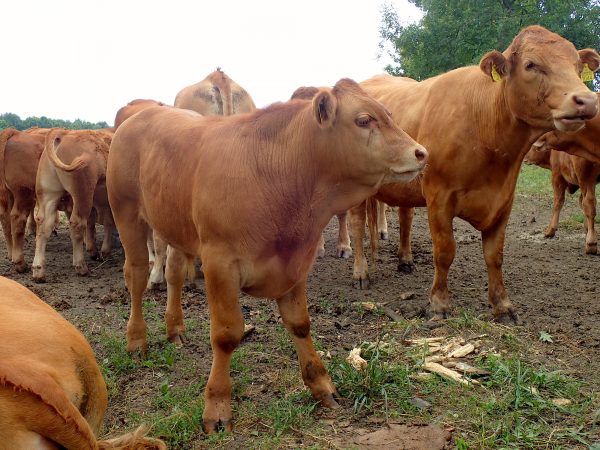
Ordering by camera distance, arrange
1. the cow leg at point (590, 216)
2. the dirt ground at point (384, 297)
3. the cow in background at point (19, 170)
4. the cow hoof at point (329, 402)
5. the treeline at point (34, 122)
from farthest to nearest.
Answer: the treeline at point (34, 122) → the cow in background at point (19, 170) → the cow leg at point (590, 216) → the dirt ground at point (384, 297) → the cow hoof at point (329, 402)

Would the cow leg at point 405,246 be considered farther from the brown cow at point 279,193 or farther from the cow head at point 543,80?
the brown cow at point 279,193

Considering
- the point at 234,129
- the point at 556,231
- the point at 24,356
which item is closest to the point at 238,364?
the point at 234,129

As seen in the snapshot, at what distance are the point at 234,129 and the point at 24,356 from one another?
2386 mm

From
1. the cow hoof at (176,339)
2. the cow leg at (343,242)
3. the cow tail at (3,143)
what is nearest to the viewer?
the cow hoof at (176,339)

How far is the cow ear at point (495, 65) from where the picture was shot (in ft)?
18.0

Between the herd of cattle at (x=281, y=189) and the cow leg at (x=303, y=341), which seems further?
the cow leg at (x=303, y=341)

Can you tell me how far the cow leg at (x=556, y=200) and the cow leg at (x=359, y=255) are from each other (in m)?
4.03

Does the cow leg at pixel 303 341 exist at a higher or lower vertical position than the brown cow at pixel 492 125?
lower

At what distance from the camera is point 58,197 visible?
30.9 feet

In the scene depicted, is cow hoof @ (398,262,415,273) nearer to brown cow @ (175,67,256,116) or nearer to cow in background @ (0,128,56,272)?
brown cow @ (175,67,256,116)

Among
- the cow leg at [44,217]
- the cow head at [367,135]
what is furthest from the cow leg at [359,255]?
the cow leg at [44,217]

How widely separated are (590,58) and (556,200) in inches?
206

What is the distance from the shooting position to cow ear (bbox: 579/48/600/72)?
5.97 m

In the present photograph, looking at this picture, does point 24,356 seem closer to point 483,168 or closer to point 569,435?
point 569,435
